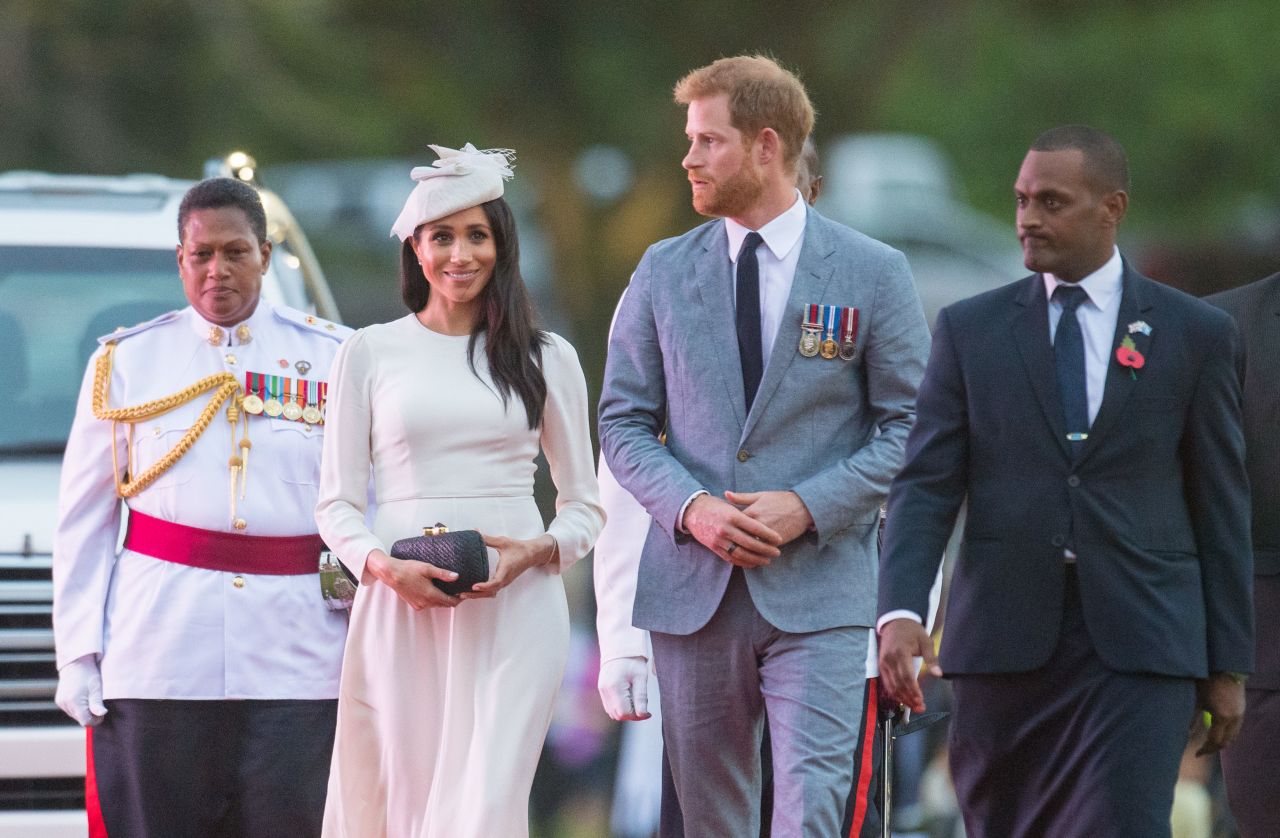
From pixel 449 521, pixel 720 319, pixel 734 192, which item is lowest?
pixel 449 521

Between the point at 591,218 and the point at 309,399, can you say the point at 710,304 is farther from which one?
the point at 591,218

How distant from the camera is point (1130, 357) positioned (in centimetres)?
577

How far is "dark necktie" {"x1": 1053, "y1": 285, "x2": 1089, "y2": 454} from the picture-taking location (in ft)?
18.9

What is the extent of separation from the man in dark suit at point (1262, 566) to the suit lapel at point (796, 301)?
118 centimetres

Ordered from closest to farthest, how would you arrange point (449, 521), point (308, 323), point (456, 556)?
point (456, 556) < point (449, 521) < point (308, 323)

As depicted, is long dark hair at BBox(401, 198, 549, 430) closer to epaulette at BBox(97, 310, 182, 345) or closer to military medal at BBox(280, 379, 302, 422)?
military medal at BBox(280, 379, 302, 422)

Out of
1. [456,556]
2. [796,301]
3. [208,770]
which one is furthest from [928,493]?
[208,770]

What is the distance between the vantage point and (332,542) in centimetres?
622

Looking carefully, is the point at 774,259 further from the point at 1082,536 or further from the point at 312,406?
the point at 312,406

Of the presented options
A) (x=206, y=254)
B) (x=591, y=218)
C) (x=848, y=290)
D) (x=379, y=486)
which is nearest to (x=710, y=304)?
(x=848, y=290)

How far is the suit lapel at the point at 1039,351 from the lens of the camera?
227 inches

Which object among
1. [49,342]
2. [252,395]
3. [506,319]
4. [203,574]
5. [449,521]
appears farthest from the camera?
[49,342]

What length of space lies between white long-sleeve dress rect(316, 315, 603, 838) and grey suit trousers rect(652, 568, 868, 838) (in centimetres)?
38

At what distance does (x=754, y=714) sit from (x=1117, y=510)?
1195 millimetres
